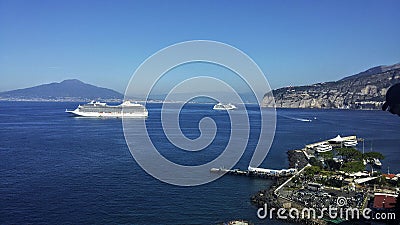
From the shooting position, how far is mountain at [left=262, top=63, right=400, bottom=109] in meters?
52.8

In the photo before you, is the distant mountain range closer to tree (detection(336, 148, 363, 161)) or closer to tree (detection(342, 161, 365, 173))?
tree (detection(336, 148, 363, 161))

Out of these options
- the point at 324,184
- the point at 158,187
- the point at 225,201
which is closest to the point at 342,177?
the point at 324,184

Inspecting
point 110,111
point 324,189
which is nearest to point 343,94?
point 110,111

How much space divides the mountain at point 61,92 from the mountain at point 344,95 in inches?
2026

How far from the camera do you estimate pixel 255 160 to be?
41.7 ft

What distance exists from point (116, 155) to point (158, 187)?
4493 mm

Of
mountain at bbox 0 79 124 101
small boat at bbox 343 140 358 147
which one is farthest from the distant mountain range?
mountain at bbox 0 79 124 101

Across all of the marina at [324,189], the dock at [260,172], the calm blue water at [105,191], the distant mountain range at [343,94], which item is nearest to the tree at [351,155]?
the marina at [324,189]

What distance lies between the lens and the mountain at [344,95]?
5276 centimetres

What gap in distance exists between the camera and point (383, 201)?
6.96 meters

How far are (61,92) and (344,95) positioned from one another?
8730cm

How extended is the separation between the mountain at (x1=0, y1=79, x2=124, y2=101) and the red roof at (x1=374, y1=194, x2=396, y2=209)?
92.5m

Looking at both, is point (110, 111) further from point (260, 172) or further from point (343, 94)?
point (343, 94)

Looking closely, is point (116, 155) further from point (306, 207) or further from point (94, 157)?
point (306, 207)
